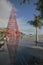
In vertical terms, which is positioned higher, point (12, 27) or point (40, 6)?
point (40, 6)

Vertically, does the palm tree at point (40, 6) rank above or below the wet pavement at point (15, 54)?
above

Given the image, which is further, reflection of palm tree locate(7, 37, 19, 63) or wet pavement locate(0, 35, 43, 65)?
reflection of palm tree locate(7, 37, 19, 63)

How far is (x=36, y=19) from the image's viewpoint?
1701 mm

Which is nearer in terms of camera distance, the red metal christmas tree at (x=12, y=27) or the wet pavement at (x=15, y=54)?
the wet pavement at (x=15, y=54)

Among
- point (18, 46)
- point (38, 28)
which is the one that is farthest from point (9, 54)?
point (38, 28)

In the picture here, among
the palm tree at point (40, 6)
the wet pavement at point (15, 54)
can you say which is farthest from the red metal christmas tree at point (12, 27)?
the palm tree at point (40, 6)

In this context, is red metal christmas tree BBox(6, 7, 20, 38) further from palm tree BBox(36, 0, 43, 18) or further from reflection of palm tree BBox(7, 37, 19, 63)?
palm tree BBox(36, 0, 43, 18)

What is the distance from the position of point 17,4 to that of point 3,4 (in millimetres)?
197

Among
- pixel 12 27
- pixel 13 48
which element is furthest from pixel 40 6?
pixel 13 48

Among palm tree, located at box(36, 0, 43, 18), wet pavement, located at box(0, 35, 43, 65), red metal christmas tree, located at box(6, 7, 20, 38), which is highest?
palm tree, located at box(36, 0, 43, 18)

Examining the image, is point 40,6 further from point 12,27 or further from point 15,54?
point 15,54

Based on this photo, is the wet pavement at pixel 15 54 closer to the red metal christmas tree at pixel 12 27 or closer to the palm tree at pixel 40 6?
the red metal christmas tree at pixel 12 27

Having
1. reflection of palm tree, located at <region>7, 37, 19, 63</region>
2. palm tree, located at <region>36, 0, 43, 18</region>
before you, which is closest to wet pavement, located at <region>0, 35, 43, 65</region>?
reflection of palm tree, located at <region>7, 37, 19, 63</region>

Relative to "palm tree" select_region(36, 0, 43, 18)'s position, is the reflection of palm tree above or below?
below
